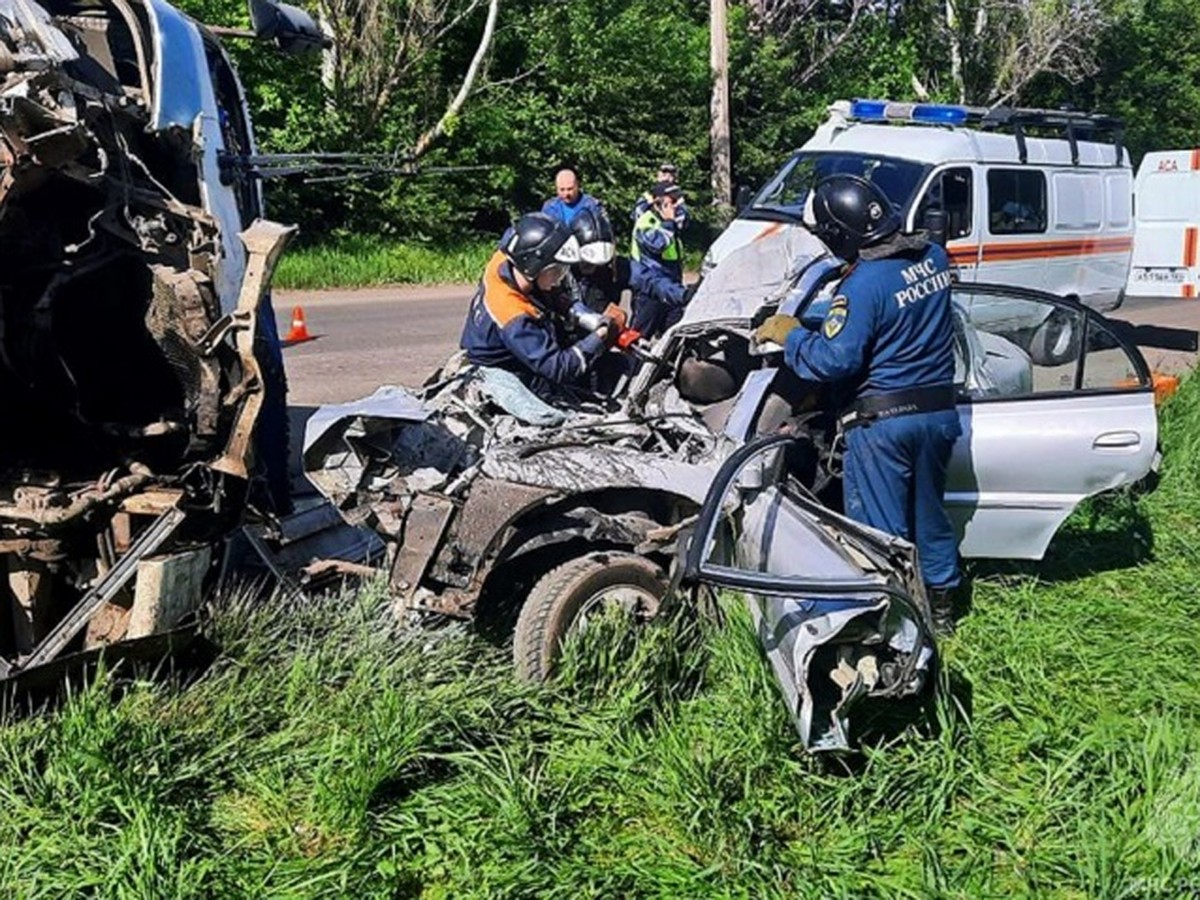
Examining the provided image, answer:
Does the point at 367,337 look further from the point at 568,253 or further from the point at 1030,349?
the point at 1030,349

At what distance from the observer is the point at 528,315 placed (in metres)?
5.04

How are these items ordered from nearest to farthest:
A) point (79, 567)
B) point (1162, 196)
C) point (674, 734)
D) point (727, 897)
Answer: point (727, 897), point (674, 734), point (79, 567), point (1162, 196)

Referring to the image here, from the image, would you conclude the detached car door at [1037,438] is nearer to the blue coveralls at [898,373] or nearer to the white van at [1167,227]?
the blue coveralls at [898,373]

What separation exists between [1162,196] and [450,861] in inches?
482

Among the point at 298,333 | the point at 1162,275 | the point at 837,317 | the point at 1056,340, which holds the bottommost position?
the point at 298,333

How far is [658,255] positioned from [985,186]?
120 inches

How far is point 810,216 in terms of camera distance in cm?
442

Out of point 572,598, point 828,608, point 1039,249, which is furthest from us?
point 1039,249

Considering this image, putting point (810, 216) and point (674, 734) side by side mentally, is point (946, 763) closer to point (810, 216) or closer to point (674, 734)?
point (674, 734)

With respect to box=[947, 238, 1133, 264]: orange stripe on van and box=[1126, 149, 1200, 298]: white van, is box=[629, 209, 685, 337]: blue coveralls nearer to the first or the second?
box=[947, 238, 1133, 264]: orange stripe on van

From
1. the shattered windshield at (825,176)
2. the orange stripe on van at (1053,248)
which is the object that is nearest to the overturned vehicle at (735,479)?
the shattered windshield at (825,176)

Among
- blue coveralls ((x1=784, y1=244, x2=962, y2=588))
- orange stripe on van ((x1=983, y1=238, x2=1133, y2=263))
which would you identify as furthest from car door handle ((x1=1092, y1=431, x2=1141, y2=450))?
orange stripe on van ((x1=983, y1=238, x2=1133, y2=263))

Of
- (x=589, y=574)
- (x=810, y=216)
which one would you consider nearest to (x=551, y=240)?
(x=810, y=216)

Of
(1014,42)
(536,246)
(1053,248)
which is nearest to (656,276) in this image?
(536,246)
